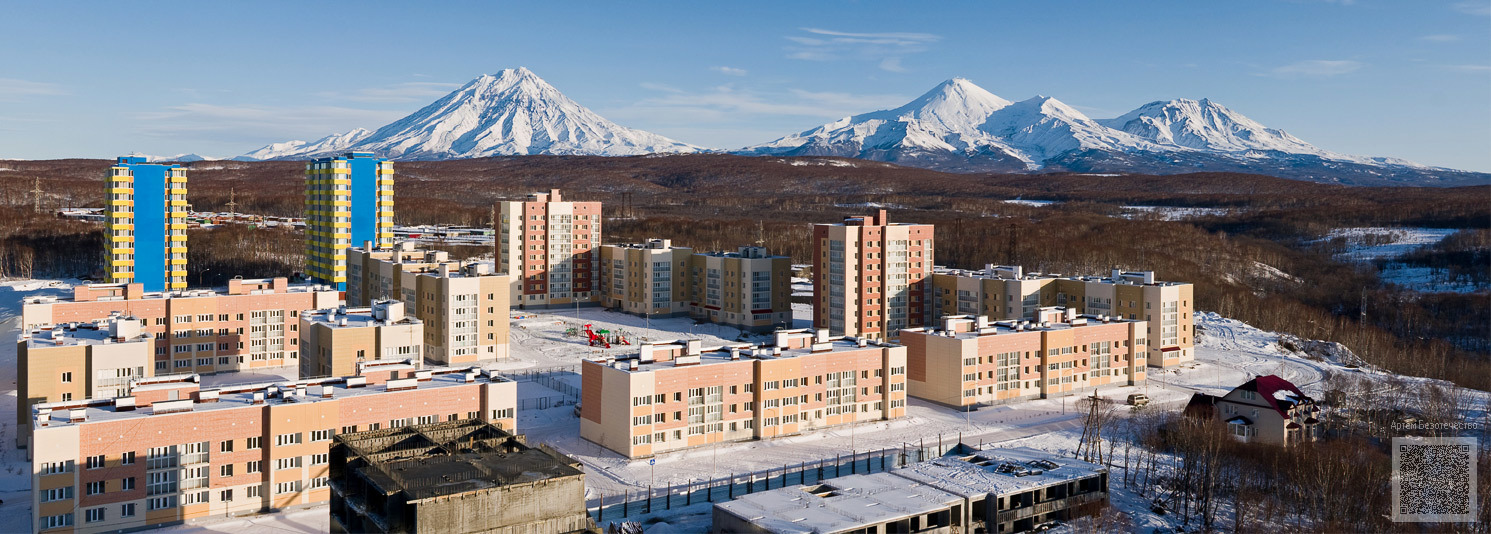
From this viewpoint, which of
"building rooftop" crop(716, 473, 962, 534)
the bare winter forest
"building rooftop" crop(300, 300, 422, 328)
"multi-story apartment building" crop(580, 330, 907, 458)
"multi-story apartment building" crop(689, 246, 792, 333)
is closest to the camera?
"building rooftop" crop(716, 473, 962, 534)

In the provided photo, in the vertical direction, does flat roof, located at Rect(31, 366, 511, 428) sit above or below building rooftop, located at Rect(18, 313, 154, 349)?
below

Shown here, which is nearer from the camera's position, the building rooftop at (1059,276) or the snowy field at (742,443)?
the snowy field at (742,443)

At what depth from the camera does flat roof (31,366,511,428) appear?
1080 inches

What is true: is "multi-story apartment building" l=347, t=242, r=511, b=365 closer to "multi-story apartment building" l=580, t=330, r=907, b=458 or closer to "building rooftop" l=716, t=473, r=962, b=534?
"multi-story apartment building" l=580, t=330, r=907, b=458

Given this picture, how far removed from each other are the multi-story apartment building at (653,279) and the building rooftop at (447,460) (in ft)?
139

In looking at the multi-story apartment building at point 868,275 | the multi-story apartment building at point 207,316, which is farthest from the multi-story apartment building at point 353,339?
the multi-story apartment building at point 868,275

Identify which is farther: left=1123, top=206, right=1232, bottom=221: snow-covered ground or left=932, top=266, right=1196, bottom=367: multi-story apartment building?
left=1123, top=206, right=1232, bottom=221: snow-covered ground

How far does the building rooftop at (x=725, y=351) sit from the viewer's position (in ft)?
118

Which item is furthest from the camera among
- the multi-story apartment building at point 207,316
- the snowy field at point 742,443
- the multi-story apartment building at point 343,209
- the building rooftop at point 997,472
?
the multi-story apartment building at point 343,209

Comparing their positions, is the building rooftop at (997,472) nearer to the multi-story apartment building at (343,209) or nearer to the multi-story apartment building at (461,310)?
the multi-story apartment building at (461,310)

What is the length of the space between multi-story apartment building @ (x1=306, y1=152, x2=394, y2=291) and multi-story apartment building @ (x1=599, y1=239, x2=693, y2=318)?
50.4 ft

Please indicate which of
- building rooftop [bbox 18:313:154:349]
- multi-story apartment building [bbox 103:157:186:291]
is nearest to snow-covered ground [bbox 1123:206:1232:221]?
multi-story apartment building [bbox 103:157:186:291]

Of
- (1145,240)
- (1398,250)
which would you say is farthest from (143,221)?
(1398,250)

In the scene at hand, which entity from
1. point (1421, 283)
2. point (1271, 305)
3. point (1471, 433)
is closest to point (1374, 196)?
point (1421, 283)
